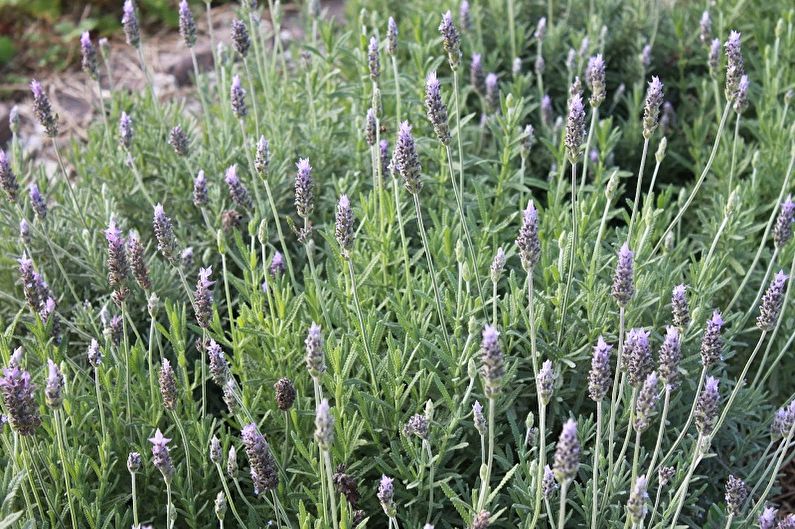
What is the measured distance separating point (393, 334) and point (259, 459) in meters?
0.81

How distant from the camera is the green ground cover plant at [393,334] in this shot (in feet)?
6.85

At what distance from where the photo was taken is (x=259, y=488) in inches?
79.1

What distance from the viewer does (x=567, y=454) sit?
1.68 m

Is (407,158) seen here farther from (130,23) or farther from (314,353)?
(130,23)

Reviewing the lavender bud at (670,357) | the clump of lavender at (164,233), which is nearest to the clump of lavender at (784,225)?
the lavender bud at (670,357)

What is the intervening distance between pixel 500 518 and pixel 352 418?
0.43 meters

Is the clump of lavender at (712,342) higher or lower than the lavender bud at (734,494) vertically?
higher

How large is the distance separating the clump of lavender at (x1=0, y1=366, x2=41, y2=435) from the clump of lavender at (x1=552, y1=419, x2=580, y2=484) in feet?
3.44

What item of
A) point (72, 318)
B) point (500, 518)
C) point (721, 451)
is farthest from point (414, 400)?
point (72, 318)

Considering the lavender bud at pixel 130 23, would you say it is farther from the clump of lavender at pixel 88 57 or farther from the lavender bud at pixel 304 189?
the lavender bud at pixel 304 189

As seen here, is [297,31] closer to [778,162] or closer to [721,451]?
[778,162]

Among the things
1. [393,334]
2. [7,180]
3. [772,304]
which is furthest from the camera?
[393,334]

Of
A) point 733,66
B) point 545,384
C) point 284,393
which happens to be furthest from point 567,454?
point 733,66

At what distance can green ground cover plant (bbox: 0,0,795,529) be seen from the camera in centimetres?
209
